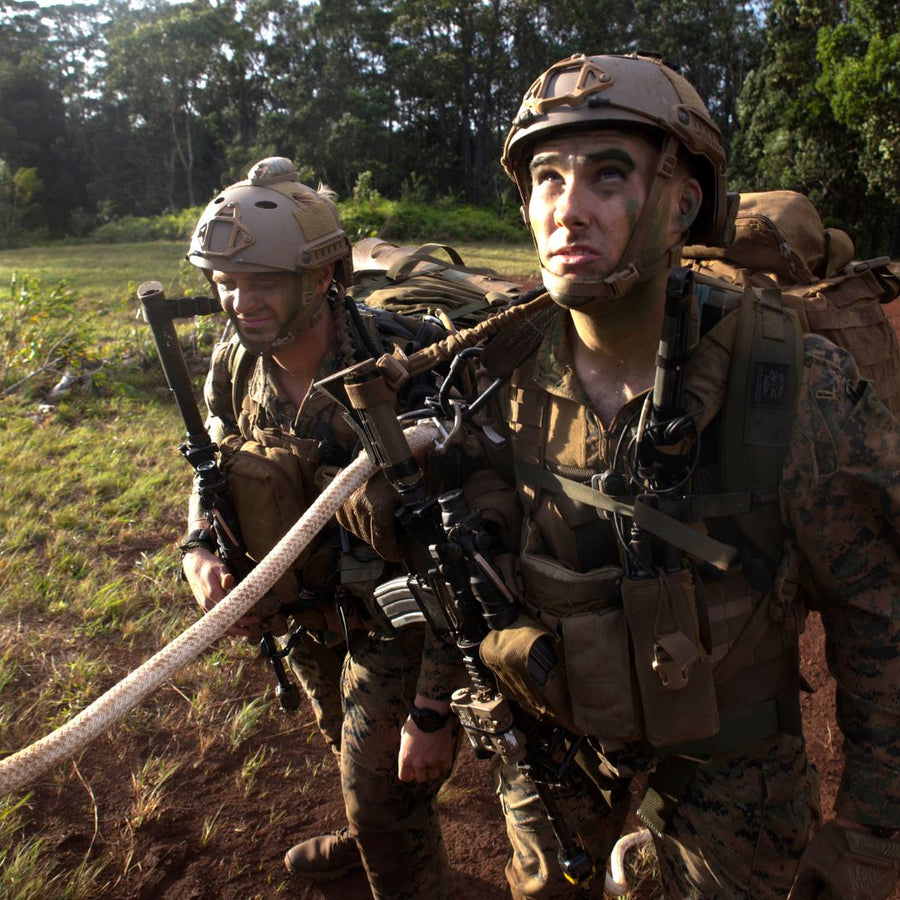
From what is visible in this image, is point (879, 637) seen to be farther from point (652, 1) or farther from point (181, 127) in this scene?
point (181, 127)

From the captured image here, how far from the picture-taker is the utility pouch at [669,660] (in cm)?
191

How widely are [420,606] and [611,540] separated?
23.9 inches

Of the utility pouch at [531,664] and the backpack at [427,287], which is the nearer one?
the utility pouch at [531,664]

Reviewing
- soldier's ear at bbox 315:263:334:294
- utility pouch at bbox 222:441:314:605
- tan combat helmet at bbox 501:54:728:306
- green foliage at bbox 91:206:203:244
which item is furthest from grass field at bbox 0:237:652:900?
green foliage at bbox 91:206:203:244

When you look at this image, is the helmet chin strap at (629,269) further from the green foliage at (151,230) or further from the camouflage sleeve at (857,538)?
the green foliage at (151,230)

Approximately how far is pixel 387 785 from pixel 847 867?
143 cm

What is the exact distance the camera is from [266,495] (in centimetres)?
272

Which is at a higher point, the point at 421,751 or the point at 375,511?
the point at 375,511

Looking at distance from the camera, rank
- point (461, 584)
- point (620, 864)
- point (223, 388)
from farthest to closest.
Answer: point (223, 388) < point (620, 864) < point (461, 584)

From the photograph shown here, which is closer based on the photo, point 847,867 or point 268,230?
point 847,867

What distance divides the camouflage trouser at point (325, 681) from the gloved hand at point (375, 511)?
1.12 metres

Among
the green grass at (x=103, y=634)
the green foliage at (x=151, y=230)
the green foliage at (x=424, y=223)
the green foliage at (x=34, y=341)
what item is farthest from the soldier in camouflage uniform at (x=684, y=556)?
the green foliage at (x=151, y=230)

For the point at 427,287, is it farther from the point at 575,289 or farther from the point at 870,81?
the point at 870,81

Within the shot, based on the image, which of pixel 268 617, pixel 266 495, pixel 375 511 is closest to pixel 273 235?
pixel 266 495
